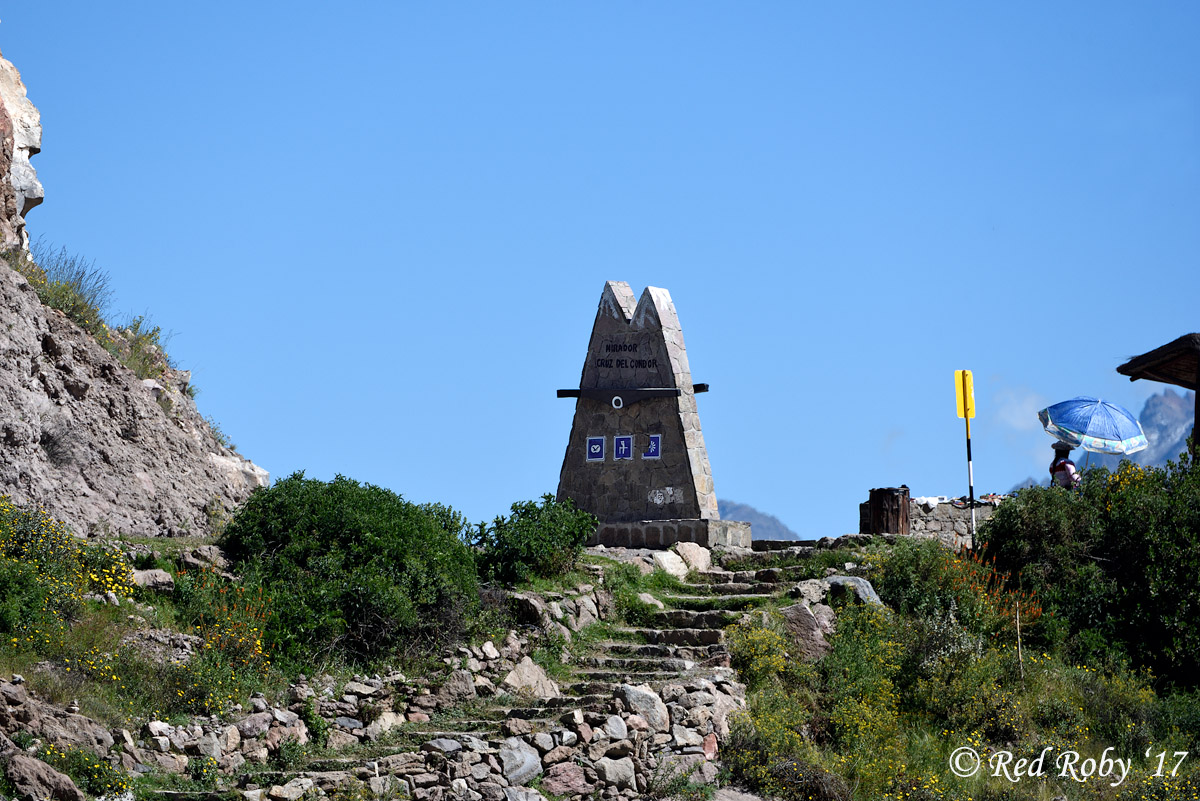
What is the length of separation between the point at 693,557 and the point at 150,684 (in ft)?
30.0

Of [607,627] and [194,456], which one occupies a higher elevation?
[194,456]

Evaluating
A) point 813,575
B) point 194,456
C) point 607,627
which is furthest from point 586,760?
point 194,456

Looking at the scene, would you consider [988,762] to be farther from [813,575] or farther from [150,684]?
[150,684]

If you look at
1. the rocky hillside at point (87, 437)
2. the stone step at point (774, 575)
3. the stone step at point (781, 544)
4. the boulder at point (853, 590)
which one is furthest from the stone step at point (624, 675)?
the stone step at point (781, 544)

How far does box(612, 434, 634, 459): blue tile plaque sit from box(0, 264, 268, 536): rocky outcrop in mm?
6738

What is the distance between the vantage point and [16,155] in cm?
1795

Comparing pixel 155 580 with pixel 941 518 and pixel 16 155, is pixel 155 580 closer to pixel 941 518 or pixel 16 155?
pixel 16 155

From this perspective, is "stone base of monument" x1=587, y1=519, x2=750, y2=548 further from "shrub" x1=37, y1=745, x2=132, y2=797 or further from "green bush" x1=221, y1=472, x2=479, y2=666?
"shrub" x1=37, y1=745, x2=132, y2=797

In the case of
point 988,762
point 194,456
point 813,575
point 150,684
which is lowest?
point 988,762

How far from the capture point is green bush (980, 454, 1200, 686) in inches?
635

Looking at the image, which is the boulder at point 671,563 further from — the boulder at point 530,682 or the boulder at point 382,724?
the boulder at point 382,724

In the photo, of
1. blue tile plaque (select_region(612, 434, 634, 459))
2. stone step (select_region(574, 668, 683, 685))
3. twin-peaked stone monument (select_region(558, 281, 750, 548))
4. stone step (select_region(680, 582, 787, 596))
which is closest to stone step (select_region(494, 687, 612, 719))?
stone step (select_region(574, 668, 683, 685))

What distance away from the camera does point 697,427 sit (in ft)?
69.0

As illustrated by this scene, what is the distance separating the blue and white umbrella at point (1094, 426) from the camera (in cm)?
2167
